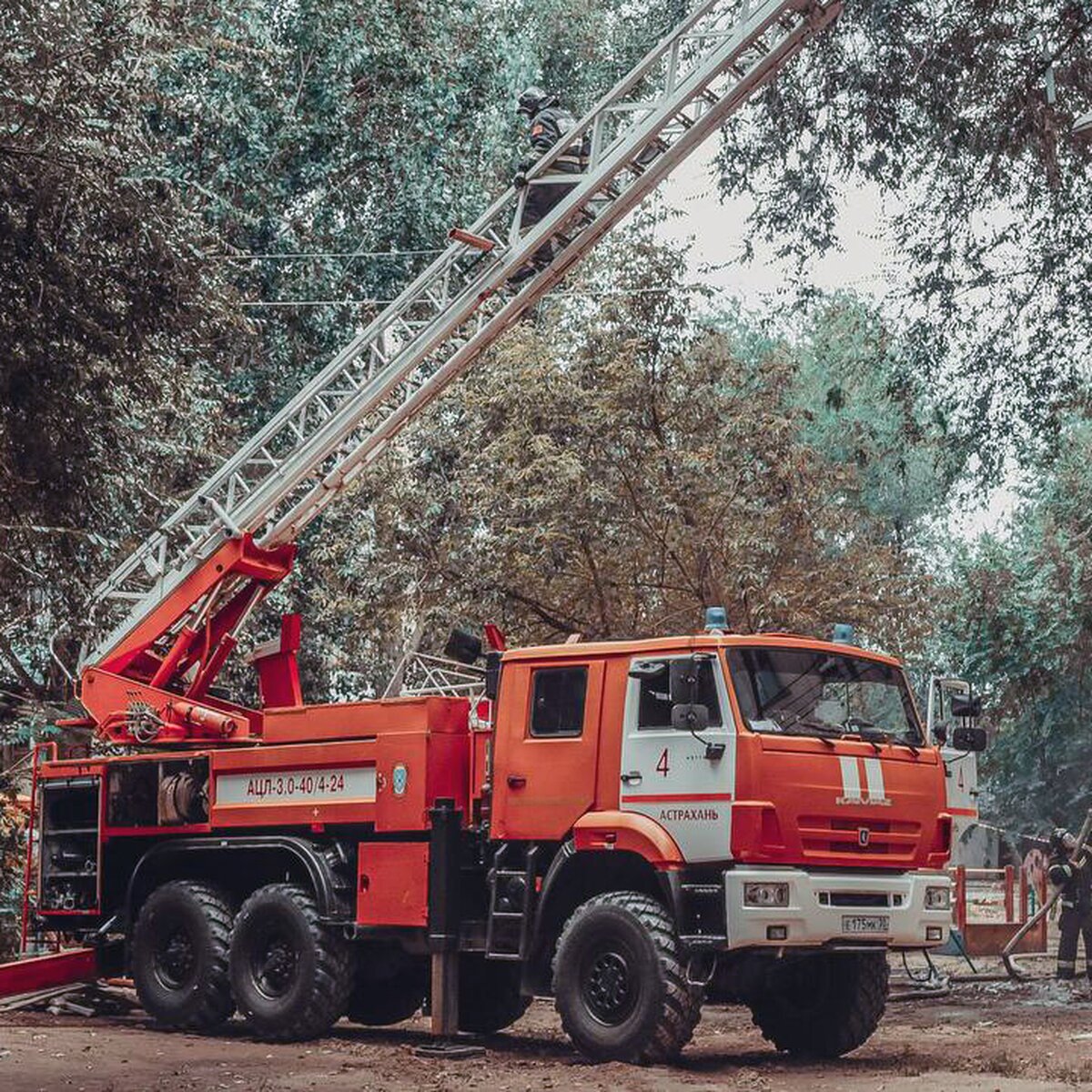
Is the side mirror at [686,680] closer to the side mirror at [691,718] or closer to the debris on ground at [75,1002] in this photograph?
the side mirror at [691,718]

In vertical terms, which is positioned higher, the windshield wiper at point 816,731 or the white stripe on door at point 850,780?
the windshield wiper at point 816,731

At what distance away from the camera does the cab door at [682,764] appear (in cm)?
1282

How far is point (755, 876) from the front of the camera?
1263 cm

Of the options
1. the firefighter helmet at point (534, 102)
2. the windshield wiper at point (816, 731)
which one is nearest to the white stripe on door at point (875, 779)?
the windshield wiper at point (816, 731)

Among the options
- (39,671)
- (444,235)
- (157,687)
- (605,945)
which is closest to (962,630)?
(444,235)

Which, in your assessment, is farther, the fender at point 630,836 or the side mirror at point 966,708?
the side mirror at point 966,708

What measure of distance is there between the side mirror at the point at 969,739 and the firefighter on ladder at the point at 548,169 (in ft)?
18.9

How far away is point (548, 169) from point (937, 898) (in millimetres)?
7207

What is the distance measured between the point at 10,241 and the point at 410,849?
5.95 metres

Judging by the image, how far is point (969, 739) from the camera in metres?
14.4

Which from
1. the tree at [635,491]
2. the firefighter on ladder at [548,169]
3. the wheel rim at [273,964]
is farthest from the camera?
the tree at [635,491]

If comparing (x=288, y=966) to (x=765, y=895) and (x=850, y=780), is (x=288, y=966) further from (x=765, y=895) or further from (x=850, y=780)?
(x=850, y=780)

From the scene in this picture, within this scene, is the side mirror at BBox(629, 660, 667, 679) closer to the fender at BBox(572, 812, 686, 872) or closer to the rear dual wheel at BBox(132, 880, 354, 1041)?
the fender at BBox(572, 812, 686, 872)

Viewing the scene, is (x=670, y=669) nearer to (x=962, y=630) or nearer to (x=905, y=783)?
(x=905, y=783)
